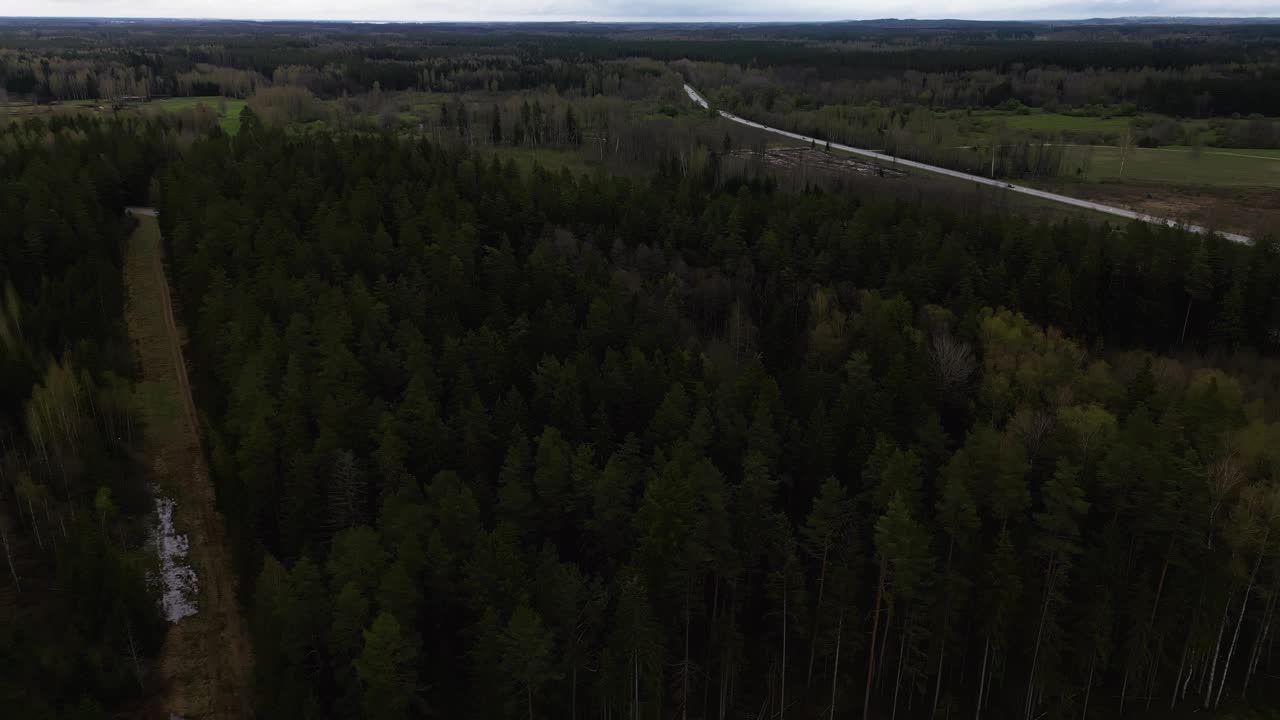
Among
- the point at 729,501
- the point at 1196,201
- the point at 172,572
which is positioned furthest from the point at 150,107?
the point at 1196,201

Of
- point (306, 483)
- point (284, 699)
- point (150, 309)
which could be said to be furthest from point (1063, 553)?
point (150, 309)

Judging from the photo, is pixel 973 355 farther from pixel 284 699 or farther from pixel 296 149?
pixel 296 149

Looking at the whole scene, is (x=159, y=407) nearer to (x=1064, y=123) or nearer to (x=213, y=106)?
(x=213, y=106)

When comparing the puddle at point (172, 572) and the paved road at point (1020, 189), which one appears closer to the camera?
the puddle at point (172, 572)

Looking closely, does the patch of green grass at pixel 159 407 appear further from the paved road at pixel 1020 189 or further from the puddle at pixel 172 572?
the paved road at pixel 1020 189

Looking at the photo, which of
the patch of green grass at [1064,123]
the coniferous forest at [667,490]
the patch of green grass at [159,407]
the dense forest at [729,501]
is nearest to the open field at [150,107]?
the patch of green grass at [159,407]

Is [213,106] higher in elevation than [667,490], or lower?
higher
